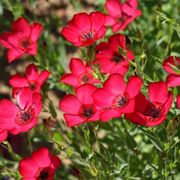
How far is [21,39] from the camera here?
253 cm

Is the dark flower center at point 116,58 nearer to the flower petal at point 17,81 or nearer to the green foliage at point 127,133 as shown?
the green foliage at point 127,133

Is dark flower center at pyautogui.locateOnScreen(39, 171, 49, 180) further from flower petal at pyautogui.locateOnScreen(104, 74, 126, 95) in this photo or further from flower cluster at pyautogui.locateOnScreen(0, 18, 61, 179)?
flower petal at pyautogui.locateOnScreen(104, 74, 126, 95)

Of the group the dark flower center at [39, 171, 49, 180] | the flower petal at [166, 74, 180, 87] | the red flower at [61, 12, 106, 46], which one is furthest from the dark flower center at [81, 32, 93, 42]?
the dark flower center at [39, 171, 49, 180]

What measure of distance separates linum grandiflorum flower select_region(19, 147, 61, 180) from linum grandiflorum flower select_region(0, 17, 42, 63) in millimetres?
551

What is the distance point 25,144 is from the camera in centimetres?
313

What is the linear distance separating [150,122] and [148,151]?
0.98 meters

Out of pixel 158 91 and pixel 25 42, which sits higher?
pixel 158 91

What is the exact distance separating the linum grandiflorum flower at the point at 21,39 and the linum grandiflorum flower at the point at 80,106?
49 centimetres

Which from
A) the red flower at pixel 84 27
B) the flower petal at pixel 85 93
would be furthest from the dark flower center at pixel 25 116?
the red flower at pixel 84 27

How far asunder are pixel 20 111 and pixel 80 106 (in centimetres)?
28

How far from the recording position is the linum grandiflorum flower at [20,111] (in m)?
2.00

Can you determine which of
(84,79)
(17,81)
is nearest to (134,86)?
(84,79)

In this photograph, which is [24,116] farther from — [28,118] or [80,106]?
[80,106]

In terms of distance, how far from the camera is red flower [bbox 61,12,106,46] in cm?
209
